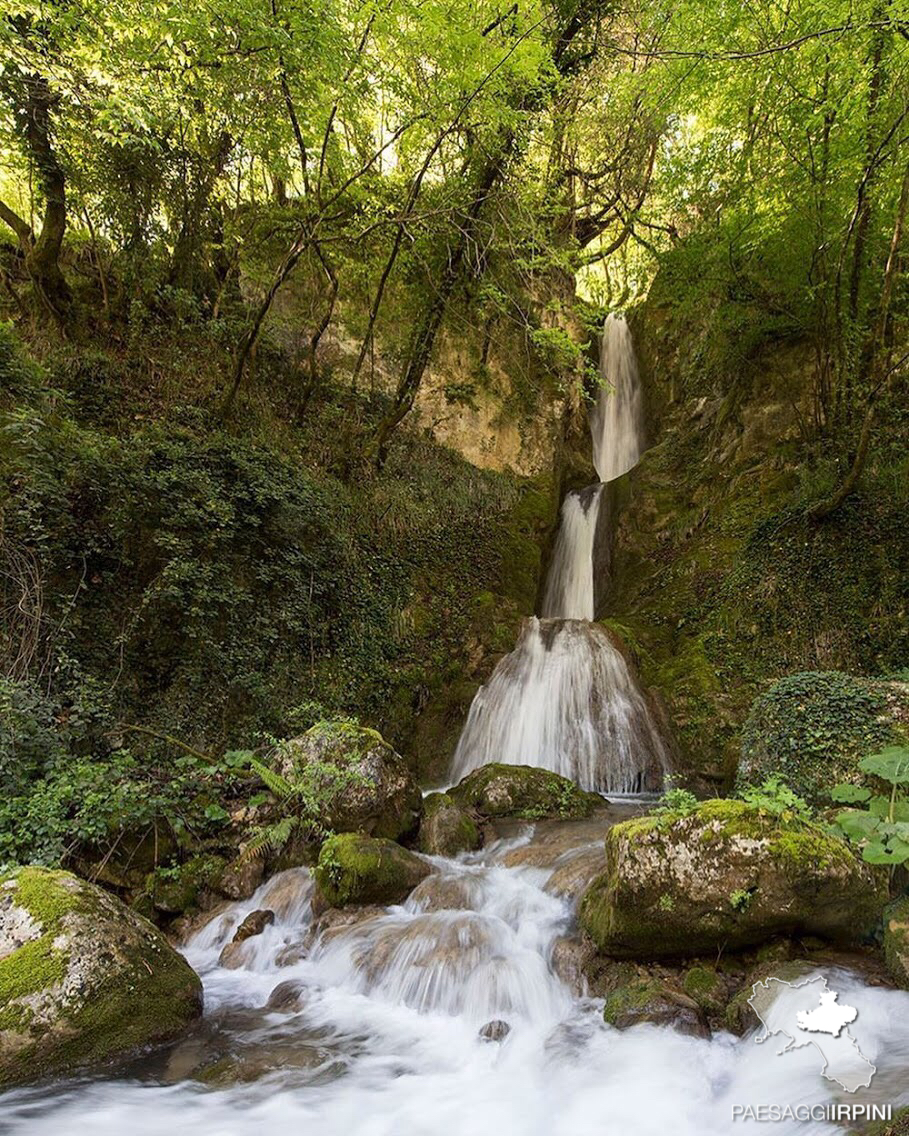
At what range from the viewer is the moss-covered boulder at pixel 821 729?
529cm

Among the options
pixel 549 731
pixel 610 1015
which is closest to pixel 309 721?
pixel 549 731

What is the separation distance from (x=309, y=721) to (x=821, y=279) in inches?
419

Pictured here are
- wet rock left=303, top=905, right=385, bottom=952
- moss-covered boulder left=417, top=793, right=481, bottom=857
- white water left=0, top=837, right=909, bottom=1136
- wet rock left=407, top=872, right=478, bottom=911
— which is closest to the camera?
white water left=0, top=837, right=909, bottom=1136

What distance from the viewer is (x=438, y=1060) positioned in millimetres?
3525

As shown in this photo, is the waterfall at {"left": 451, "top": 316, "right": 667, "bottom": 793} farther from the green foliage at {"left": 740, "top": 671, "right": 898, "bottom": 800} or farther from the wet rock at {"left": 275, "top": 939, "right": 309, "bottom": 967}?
the wet rock at {"left": 275, "top": 939, "right": 309, "bottom": 967}

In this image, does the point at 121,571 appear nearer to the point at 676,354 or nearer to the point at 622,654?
the point at 622,654

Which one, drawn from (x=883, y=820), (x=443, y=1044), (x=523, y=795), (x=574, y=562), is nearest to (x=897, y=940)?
(x=883, y=820)

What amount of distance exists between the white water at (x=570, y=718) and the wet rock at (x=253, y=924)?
14.3 feet

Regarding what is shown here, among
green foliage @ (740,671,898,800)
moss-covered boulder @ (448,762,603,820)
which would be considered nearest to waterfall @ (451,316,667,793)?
moss-covered boulder @ (448,762,603,820)

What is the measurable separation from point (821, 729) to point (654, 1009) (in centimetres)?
341

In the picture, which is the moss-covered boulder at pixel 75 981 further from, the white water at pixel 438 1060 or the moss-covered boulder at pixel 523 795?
the moss-covered boulder at pixel 523 795

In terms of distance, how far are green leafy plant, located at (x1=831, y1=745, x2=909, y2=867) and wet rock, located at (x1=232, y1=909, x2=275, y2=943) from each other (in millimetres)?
4386

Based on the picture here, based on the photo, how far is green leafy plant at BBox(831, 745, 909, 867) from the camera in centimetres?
300

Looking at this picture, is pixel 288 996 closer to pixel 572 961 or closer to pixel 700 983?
pixel 572 961
